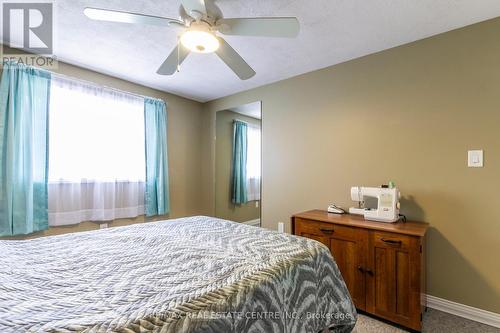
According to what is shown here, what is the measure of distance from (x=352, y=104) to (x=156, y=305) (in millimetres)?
2550

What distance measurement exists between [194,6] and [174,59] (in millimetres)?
541

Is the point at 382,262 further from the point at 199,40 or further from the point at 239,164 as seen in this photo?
the point at 239,164

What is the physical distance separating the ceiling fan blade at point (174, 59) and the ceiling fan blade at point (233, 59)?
26 cm

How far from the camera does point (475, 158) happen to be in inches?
76.4

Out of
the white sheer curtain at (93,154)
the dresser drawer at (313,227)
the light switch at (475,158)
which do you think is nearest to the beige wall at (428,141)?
the light switch at (475,158)

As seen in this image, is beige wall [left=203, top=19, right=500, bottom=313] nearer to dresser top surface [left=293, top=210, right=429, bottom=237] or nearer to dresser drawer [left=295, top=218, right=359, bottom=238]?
dresser top surface [left=293, top=210, right=429, bottom=237]

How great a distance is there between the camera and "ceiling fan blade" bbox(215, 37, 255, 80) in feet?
5.62

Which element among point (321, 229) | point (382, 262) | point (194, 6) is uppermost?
point (194, 6)

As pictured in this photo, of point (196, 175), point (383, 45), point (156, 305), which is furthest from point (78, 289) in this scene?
point (196, 175)

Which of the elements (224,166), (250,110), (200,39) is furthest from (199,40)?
(224,166)

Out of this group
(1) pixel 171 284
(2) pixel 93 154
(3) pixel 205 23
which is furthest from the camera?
(2) pixel 93 154

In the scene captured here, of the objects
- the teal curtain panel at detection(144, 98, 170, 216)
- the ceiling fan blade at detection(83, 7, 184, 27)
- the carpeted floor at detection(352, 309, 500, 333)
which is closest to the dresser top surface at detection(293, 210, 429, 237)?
the carpeted floor at detection(352, 309, 500, 333)

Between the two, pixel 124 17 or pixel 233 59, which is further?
pixel 233 59

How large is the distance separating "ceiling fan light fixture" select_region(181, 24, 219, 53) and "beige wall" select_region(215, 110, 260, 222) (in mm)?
2080
